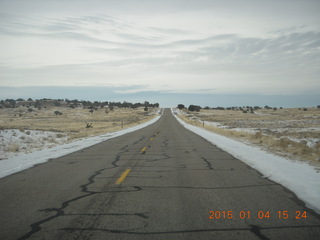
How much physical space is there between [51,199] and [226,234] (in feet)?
12.1

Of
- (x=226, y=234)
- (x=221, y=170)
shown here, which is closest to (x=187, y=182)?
(x=221, y=170)

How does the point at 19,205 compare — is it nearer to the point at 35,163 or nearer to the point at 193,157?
the point at 35,163

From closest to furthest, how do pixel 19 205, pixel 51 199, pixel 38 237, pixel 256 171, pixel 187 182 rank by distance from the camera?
pixel 38 237, pixel 19 205, pixel 51 199, pixel 187 182, pixel 256 171

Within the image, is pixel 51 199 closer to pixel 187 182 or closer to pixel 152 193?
pixel 152 193

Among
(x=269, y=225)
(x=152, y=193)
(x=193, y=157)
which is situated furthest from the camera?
Answer: (x=193, y=157)

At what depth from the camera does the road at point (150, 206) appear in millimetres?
Answer: 4195

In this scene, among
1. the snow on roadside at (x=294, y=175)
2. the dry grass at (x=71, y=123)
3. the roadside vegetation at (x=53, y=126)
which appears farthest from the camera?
the dry grass at (x=71, y=123)

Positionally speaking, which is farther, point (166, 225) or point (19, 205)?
point (19, 205)

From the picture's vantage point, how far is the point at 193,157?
466 inches

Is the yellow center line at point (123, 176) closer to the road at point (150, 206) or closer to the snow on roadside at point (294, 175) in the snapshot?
the road at point (150, 206)

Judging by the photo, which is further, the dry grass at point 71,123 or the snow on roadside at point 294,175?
the dry grass at point 71,123
